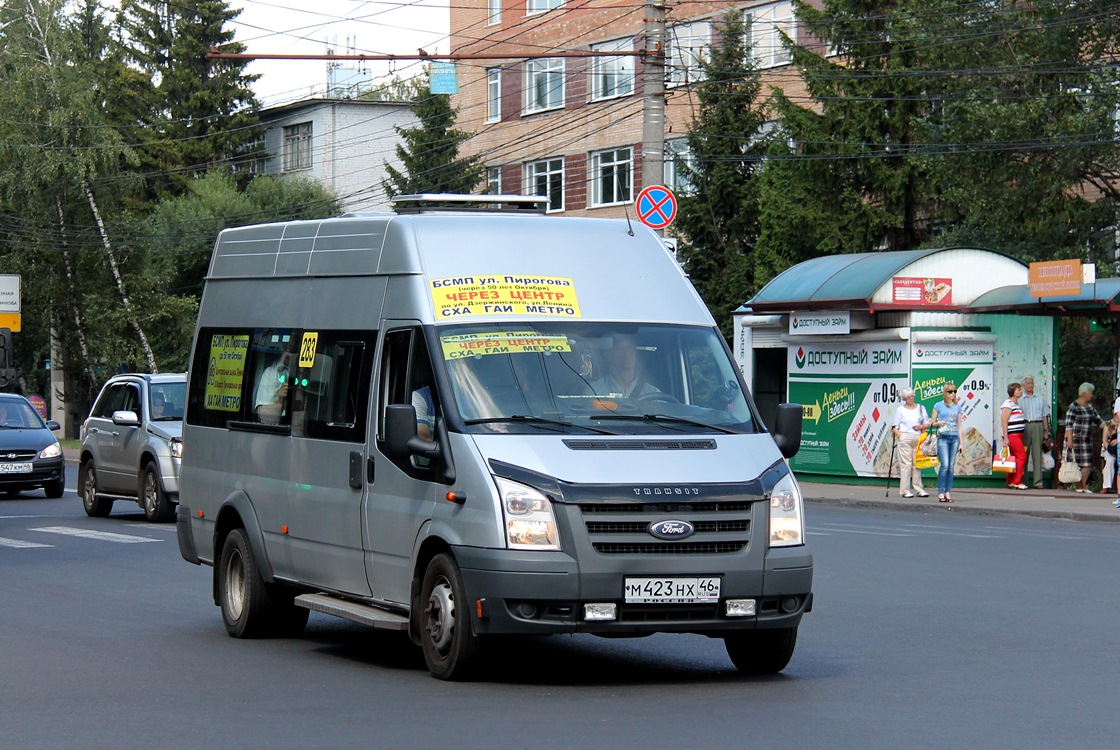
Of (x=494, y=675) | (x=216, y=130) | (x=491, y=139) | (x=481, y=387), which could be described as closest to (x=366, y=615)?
(x=494, y=675)

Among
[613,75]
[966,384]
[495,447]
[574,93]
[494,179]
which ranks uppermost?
[613,75]

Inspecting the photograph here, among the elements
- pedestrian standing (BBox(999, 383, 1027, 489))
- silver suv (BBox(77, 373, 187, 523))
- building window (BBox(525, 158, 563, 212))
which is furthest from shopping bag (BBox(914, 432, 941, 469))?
building window (BBox(525, 158, 563, 212))

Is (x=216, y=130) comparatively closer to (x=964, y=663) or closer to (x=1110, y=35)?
(x=1110, y=35)

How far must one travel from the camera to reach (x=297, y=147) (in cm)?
7400

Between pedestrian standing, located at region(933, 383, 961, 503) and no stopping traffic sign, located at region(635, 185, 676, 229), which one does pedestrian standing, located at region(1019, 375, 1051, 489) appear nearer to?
pedestrian standing, located at region(933, 383, 961, 503)

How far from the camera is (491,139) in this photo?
59.2 m

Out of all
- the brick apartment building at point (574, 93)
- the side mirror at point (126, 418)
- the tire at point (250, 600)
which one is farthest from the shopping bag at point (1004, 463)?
the tire at point (250, 600)

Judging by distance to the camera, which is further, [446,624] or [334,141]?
[334,141]

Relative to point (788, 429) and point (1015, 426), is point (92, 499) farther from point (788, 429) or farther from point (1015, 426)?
point (788, 429)

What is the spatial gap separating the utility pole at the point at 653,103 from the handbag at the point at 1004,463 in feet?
26.8

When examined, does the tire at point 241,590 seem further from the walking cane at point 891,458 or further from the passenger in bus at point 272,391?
the walking cane at point 891,458

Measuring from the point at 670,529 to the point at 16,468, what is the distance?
20.3 meters

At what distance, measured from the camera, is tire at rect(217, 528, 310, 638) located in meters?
11.3

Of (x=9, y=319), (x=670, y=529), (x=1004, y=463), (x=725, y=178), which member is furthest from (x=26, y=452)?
(x=9, y=319)
